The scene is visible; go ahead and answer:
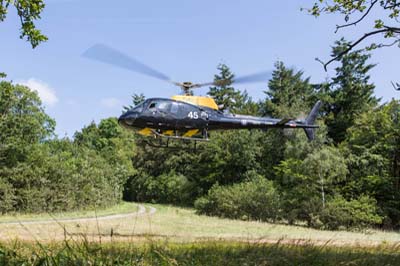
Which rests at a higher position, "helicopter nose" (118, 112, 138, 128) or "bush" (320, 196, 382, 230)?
"helicopter nose" (118, 112, 138, 128)

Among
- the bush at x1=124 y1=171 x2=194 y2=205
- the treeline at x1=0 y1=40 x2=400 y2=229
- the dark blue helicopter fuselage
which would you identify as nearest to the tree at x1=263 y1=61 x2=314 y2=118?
the treeline at x1=0 y1=40 x2=400 y2=229

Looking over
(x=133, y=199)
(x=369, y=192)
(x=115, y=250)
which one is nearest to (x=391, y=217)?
(x=369, y=192)

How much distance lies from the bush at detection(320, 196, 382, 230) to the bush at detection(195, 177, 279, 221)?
347cm

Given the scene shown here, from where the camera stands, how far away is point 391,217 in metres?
24.5

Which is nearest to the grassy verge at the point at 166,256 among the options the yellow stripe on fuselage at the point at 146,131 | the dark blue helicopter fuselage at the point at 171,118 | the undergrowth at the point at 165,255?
the undergrowth at the point at 165,255

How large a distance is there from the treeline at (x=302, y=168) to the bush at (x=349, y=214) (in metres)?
0.05

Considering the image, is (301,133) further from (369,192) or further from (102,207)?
(102,207)

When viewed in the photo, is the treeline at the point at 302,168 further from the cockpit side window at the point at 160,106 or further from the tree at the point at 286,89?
the cockpit side window at the point at 160,106

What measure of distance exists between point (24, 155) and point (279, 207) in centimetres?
1650

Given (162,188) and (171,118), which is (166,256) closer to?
(171,118)

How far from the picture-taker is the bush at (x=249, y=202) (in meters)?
25.2

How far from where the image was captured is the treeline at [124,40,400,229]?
23.7 m

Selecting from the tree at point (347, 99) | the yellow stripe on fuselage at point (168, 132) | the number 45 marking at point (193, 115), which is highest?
the tree at point (347, 99)

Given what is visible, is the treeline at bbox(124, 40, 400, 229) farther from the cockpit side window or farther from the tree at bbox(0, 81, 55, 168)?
the tree at bbox(0, 81, 55, 168)
